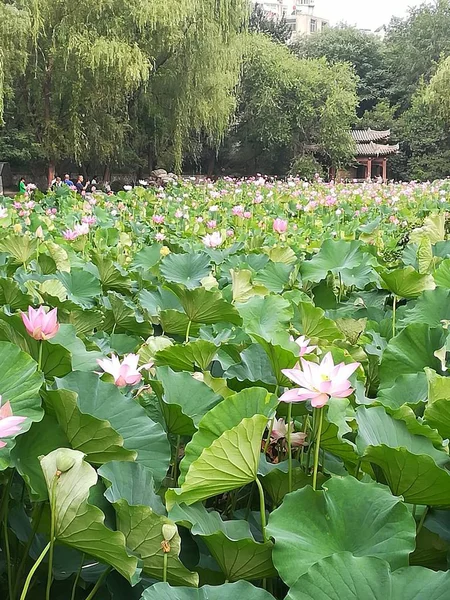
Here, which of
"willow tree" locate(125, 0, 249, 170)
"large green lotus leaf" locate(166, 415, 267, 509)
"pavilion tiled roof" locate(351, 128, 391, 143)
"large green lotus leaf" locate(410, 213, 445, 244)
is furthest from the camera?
"pavilion tiled roof" locate(351, 128, 391, 143)

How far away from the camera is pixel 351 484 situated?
19.5 inches

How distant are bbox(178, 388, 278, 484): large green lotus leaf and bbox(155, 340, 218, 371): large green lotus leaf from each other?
217 millimetres

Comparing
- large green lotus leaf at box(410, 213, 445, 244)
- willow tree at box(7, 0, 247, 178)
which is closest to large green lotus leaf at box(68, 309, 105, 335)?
large green lotus leaf at box(410, 213, 445, 244)

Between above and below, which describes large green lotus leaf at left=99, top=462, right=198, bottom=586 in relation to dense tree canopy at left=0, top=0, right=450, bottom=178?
above

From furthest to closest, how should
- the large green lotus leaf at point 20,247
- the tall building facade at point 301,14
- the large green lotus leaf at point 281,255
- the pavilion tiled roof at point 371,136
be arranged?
the tall building facade at point 301,14 < the pavilion tiled roof at point 371,136 < the large green lotus leaf at point 281,255 < the large green lotus leaf at point 20,247

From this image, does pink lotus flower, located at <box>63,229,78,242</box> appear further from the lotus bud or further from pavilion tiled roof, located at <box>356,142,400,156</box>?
pavilion tiled roof, located at <box>356,142,400,156</box>

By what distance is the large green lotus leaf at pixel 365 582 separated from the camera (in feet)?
1.28

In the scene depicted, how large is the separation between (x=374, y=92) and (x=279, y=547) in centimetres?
2935

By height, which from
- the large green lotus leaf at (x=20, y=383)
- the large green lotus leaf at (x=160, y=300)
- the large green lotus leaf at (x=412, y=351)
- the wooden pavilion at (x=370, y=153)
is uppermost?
the large green lotus leaf at (x=20, y=383)

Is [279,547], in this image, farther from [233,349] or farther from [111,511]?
[233,349]

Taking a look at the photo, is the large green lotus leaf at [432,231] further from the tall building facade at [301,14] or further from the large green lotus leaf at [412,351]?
the tall building facade at [301,14]

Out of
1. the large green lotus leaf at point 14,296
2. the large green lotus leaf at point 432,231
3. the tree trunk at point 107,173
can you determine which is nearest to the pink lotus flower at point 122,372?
the large green lotus leaf at point 14,296

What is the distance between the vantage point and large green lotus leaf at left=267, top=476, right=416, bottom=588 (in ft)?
1.51

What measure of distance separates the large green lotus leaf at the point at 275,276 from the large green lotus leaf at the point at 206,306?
497mm
